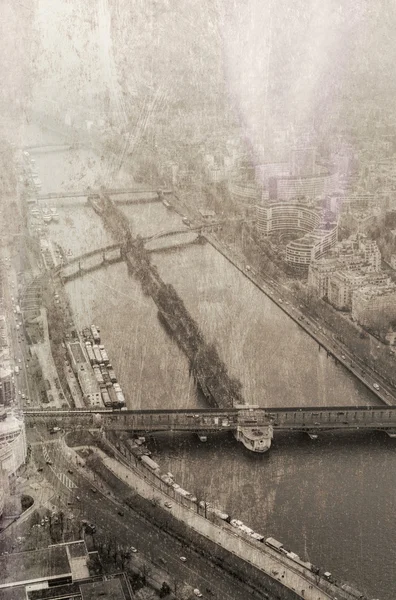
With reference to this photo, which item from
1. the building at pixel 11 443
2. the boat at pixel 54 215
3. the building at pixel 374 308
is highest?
the boat at pixel 54 215

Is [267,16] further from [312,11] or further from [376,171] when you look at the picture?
[376,171]

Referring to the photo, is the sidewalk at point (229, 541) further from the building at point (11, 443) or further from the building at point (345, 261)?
the building at point (345, 261)

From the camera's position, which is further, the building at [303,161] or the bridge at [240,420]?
the building at [303,161]

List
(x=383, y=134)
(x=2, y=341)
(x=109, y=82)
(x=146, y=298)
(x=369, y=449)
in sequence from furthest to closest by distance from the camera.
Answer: (x=383, y=134) < (x=109, y=82) < (x=146, y=298) < (x=2, y=341) < (x=369, y=449)

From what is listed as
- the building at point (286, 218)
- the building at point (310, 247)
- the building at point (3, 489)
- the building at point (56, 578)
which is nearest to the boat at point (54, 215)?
the building at point (286, 218)

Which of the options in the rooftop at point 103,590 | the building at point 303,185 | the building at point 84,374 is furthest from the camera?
the building at point 303,185

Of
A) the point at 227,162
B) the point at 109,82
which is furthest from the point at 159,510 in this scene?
the point at 227,162
